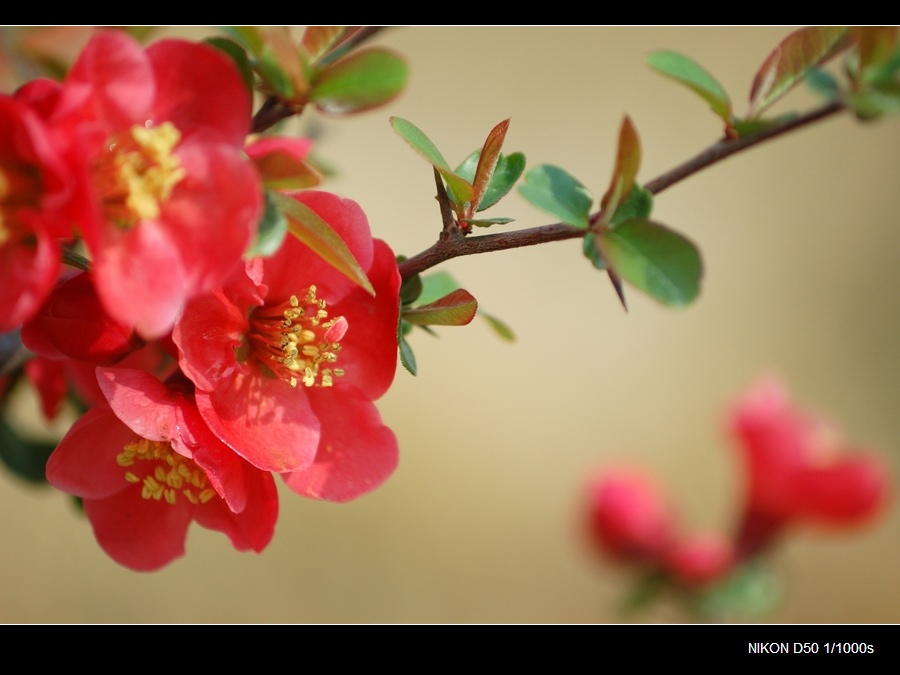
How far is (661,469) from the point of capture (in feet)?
9.09

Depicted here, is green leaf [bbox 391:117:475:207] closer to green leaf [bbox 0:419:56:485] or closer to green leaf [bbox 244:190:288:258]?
green leaf [bbox 244:190:288:258]

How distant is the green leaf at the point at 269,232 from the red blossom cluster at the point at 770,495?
99 centimetres

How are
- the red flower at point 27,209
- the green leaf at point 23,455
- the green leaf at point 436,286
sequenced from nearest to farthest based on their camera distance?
the red flower at point 27,209, the green leaf at point 436,286, the green leaf at point 23,455

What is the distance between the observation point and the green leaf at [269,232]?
279 millimetres

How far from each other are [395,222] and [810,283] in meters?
1.73

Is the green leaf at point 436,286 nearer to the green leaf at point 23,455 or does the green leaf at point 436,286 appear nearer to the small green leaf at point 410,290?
the small green leaf at point 410,290

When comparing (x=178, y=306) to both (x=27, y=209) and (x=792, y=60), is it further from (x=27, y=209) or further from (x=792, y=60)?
(x=792, y=60)

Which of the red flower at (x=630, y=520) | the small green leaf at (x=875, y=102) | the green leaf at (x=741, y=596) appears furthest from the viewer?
the red flower at (x=630, y=520)

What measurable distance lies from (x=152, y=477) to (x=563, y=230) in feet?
0.80

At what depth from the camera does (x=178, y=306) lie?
10.8 inches

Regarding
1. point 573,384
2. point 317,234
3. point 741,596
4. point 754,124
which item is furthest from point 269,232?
point 573,384

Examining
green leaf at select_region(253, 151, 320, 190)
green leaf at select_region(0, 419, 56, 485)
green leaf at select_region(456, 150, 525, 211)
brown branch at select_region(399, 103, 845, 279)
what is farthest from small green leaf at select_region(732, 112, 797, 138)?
green leaf at select_region(0, 419, 56, 485)

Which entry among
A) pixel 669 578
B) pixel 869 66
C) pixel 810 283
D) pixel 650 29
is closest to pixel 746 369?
pixel 810 283

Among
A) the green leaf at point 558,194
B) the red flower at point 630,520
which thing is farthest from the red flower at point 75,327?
the red flower at point 630,520
